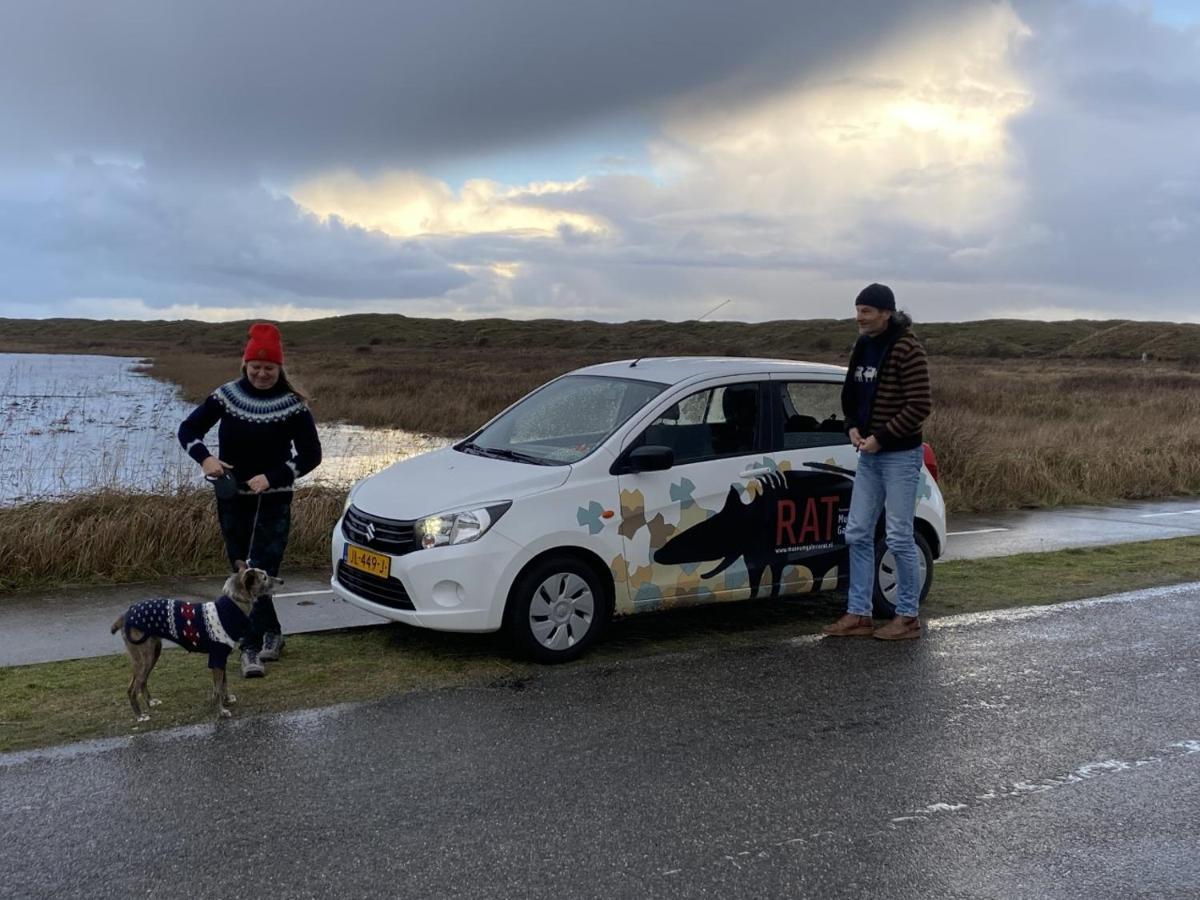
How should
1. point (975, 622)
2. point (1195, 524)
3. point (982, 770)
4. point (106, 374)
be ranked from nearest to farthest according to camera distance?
point (982, 770) → point (975, 622) → point (1195, 524) → point (106, 374)

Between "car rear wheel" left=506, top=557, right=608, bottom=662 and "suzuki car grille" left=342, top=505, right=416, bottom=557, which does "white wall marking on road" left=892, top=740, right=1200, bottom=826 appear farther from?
"suzuki car grille" left=342, top=505, right=416, bottom=557

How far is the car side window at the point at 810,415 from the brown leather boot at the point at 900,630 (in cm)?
130

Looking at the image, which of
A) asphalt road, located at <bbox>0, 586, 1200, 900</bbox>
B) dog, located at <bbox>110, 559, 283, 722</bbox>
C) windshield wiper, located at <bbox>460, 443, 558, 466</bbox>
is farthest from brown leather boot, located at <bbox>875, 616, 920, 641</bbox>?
dog, located at <bbox>110, 559, 283, 722</bbox>

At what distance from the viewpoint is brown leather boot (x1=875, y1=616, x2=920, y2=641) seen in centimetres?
698

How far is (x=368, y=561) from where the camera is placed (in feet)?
20.6

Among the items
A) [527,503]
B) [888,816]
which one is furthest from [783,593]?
[888,816]

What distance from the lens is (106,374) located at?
164 ft

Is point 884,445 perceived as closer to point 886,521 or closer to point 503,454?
point 886,521

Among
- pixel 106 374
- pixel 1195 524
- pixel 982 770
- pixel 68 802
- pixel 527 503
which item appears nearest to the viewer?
pixel 68 802

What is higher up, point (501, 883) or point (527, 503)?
point (527, 503)

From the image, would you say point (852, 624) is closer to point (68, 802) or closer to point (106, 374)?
point (68, 802)

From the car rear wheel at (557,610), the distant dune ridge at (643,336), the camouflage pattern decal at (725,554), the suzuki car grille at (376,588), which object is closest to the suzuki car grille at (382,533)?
the suzuki car grille at (376,588)

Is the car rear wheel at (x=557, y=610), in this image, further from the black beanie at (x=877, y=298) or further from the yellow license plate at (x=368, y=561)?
the black beanie at (x=877, y=298)

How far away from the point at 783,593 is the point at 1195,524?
859cm
